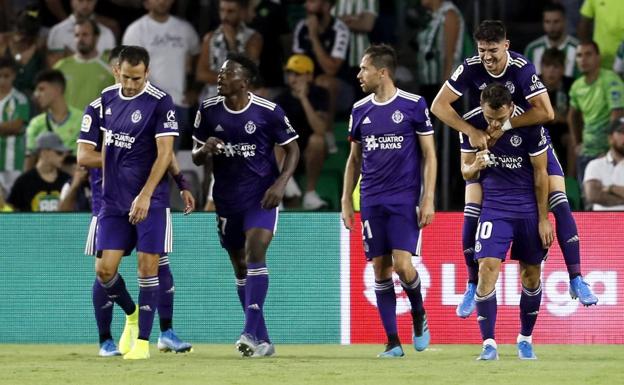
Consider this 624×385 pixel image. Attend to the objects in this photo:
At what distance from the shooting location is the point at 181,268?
14.9m

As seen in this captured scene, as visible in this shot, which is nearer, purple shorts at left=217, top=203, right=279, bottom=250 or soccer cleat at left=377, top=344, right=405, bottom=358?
soccer cleat at left=377, top=344, right=405, bottom=358

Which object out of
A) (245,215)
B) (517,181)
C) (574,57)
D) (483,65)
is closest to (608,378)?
(517,181)

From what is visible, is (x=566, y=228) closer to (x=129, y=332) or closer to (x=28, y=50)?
(x=129, y=332)

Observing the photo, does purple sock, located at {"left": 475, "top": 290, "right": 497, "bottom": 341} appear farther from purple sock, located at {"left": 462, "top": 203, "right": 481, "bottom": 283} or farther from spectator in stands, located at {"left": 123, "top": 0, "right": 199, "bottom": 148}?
spectator in stands, located at {"left": 123, "top": 0, "right": 199, "bottom": 148}

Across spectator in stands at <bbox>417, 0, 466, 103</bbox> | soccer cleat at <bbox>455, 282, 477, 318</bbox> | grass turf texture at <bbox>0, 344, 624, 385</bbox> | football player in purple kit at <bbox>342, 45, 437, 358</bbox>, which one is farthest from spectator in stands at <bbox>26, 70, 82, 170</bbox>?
soccer cleat at <bbox>455, 282, 477, 318</bbox>

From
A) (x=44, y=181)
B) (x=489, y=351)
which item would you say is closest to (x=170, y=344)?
(x=489, y=351)

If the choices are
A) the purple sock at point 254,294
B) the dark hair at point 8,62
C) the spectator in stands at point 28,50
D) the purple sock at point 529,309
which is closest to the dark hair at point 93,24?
the spectator in stands at point 28,50

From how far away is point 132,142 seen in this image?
1212cm

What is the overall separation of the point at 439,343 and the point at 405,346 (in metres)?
0.42

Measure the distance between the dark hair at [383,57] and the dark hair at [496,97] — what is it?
43.9 inches

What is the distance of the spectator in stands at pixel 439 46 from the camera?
1798 cm

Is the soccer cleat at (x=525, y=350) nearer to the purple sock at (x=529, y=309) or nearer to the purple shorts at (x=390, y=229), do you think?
the purple sock at (x=529, y=309)

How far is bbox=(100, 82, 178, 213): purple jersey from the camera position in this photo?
476 inches

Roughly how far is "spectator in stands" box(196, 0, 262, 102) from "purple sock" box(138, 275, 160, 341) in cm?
635
